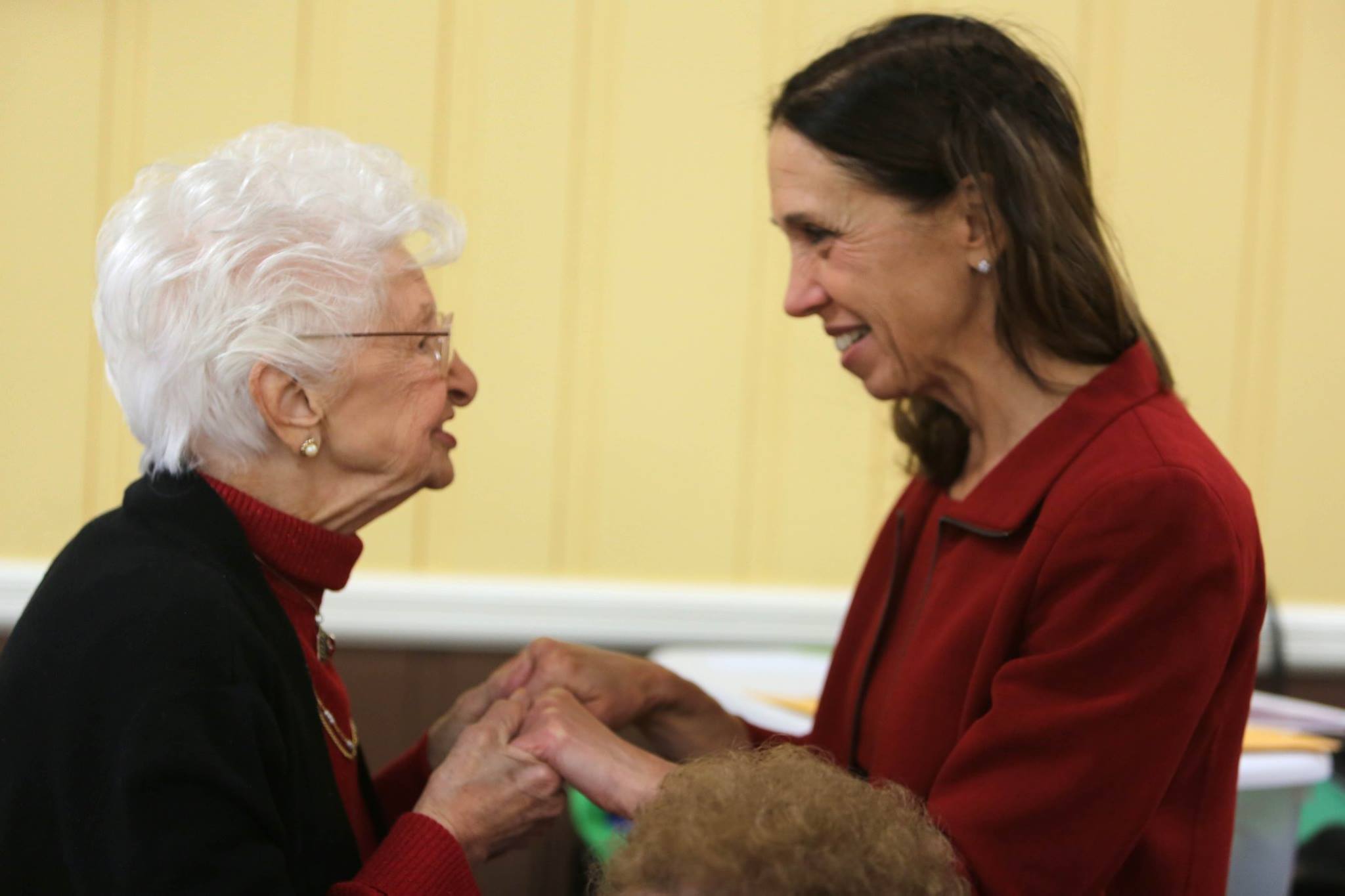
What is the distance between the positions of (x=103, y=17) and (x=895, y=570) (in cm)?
200

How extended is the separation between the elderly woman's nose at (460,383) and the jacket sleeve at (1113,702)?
2.43 ft

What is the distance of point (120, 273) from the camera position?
1360 mm

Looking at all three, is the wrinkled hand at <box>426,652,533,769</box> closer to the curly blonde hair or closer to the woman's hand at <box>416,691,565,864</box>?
the woman's hand at <box>416,691,565,864</box>

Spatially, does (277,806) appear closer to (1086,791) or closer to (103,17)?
(1086,791)

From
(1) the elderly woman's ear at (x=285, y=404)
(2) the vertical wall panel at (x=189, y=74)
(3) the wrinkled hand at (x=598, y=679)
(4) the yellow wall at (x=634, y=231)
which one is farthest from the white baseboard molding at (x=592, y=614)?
(1) the elderly woman's ear at (x=285, y=404)

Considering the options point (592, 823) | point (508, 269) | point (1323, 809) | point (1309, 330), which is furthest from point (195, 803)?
point (1309, 330)

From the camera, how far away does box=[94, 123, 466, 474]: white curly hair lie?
135 cm

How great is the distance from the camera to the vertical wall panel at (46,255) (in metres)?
2.63

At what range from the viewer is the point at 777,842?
96 cm

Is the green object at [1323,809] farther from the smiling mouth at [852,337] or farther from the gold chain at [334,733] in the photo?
the gold chain at [334,733]

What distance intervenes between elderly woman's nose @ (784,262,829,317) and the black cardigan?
0.69m

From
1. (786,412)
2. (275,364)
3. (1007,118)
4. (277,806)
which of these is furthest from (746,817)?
(786,412)

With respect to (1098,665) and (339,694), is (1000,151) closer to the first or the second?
(1098,665)

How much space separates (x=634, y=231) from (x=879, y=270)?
1.28 metres
